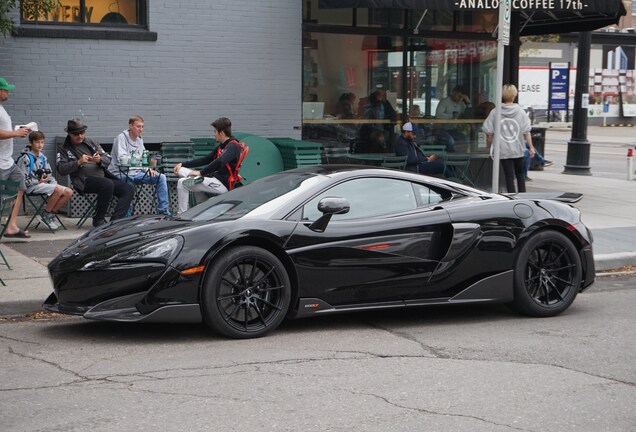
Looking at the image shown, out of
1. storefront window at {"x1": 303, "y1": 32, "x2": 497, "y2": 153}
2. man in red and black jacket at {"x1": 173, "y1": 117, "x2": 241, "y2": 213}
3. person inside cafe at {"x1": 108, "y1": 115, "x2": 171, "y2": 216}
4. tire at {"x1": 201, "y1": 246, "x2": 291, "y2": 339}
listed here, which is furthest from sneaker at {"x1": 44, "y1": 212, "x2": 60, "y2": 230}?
tire at {"x1": 201, "y1": 246, "x2": 291, "y2": 339}

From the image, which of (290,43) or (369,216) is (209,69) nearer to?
(290,43)

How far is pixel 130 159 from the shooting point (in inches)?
506

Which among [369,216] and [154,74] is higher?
[154,74]

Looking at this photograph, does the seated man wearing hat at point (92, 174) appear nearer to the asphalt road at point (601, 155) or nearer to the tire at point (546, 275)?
the tire at point (546, 275)

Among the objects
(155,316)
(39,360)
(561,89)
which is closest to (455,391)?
(155,316)

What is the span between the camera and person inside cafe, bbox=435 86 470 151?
17.2 m

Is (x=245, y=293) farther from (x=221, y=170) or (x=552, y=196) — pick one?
(x=221, y=170)

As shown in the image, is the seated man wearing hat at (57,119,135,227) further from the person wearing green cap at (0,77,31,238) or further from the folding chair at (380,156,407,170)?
the folding chair at (380,156,407,170)

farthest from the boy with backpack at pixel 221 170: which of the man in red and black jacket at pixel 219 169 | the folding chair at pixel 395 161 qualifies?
the folding chair at pixel 395 161

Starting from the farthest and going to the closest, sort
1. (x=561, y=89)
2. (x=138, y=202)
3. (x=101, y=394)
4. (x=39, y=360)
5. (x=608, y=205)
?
(x=561, y=89) → (x=608, y=205) → (x=138, y=202) → (x=39, y=360) → (x=101, y=394)

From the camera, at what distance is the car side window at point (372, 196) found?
25.5ft

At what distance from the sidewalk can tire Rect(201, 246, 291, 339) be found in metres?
2.16

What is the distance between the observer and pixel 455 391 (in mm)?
5938

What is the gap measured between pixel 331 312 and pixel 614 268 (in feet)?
15.8
